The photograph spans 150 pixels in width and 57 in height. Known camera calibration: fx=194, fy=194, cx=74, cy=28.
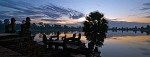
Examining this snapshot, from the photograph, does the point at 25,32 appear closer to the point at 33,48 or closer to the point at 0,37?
the point at 33,48

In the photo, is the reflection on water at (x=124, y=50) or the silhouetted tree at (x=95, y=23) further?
the silhouetted tree at (x=95, y=23)

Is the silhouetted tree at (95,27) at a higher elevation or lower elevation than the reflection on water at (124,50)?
higher

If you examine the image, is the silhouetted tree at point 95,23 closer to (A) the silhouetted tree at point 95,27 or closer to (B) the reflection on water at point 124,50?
(A) the silhouetted tree at point 95,27

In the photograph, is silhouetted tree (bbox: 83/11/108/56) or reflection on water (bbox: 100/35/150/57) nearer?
reflection on water (bbox: 100/35/150/57)

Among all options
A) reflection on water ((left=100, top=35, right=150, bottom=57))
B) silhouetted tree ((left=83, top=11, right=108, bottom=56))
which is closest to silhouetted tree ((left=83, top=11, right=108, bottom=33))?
silhouetted tree ((left=83, top=11, right=108, bottom=56))

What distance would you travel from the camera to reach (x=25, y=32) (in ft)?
71.1

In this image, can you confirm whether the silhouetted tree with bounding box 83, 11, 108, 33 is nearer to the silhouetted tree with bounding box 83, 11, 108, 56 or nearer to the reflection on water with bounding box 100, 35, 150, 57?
the silhouetted tree with bounding box 83, 11, 108, 56

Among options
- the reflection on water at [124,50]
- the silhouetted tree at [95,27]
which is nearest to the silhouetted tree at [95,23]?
the silhouetted tree at [95,27]

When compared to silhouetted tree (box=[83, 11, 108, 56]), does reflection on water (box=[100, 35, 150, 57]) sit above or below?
below

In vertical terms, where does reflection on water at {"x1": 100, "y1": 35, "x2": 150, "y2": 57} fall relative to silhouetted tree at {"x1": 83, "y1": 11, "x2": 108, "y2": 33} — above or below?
below

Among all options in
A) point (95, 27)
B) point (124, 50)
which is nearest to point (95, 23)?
point (95, 27)

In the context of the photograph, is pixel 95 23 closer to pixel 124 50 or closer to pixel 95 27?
pixel 95 27

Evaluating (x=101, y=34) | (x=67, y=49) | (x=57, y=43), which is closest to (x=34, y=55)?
(x=67, y=49)

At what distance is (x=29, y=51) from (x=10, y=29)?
11.6 m
